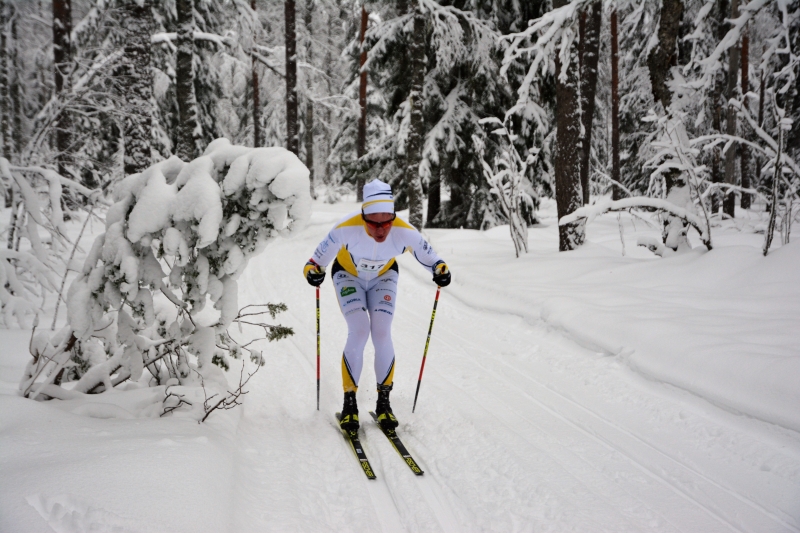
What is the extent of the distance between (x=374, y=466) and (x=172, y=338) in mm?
1954

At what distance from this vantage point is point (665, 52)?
7.66m

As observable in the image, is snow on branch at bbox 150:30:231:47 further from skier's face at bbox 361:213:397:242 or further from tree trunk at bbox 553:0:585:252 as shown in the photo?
skier's face at bbox 361:213:397:242

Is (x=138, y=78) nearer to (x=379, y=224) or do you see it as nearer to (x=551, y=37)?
(x=379, y=224)

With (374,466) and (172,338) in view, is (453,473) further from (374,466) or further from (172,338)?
(172,338)

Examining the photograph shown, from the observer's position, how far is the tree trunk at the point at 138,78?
7.33m

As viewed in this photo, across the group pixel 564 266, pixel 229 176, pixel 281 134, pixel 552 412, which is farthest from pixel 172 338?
pixel 281 134

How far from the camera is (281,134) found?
33000 mm

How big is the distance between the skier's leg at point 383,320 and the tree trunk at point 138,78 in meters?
5.05

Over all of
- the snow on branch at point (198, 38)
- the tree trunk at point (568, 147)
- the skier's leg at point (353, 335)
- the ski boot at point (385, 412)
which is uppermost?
the snow on branch at point (198, 38)

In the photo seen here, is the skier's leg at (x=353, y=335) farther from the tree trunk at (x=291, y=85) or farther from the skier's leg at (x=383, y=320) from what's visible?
the tree trunk at (x=291, y=85)

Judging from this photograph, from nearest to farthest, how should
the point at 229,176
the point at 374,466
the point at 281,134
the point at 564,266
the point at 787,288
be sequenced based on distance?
the point at 229,176, the point at 374,466, the point at 787,288, the point at 564,266, the point at 281,134

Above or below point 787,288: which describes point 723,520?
below

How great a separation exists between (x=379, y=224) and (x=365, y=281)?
70 centimetres

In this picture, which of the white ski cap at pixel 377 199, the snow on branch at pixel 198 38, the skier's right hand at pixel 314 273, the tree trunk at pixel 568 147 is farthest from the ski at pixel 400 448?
the snow on branch at pixel 198 38
